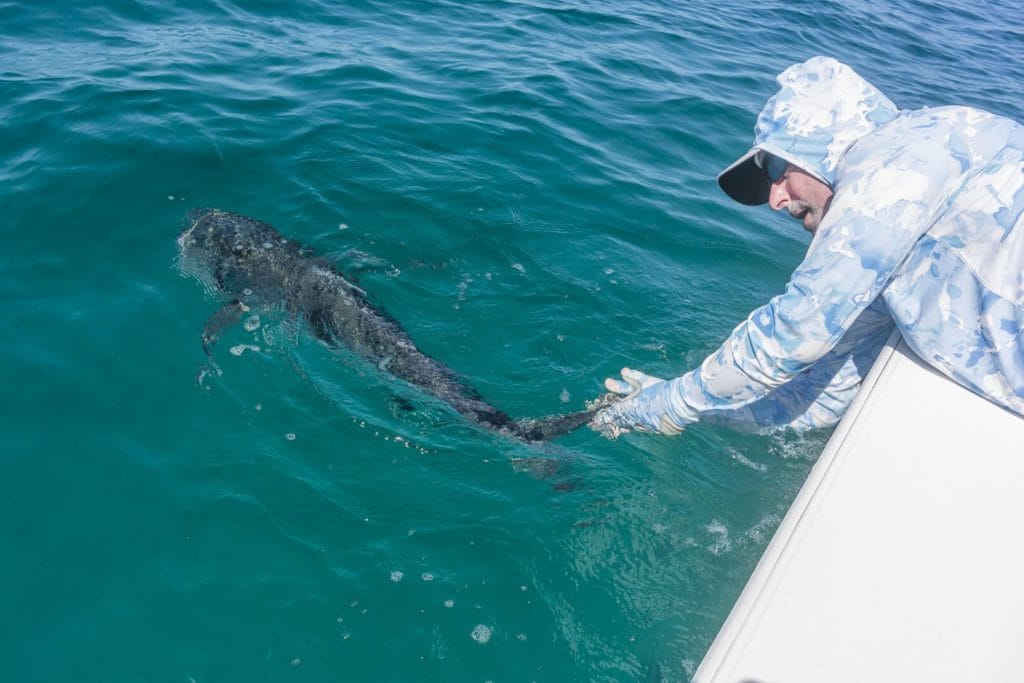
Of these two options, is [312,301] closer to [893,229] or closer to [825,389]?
[825,389]

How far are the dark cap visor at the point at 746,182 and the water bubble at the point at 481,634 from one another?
3027 millimetres

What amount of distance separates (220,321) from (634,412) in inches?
158

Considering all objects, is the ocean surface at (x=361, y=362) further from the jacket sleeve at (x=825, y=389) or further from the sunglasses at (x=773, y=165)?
the sunglasses at (x=773, y=165)

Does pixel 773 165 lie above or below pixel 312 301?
above

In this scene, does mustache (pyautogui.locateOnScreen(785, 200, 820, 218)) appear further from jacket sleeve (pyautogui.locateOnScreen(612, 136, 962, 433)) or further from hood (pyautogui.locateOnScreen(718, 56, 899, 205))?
jacket sleeve (pyautogui.locateOnScreen(612, 136, 962, 433))

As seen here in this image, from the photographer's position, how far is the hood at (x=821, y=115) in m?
3.12

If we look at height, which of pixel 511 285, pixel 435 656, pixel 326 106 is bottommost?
pixel 435 656

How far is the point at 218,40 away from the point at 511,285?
8.59 metres

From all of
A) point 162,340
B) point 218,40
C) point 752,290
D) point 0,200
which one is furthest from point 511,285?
point 218,40

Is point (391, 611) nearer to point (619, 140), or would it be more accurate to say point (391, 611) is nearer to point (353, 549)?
point (353, 549)

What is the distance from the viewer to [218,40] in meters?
12.1

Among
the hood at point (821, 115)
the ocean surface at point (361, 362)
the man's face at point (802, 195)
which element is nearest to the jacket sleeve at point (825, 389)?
the ocean surface at point (361, 362)

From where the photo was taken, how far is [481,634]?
4258 millimetres

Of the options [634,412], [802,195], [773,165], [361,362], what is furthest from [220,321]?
[802,195]
